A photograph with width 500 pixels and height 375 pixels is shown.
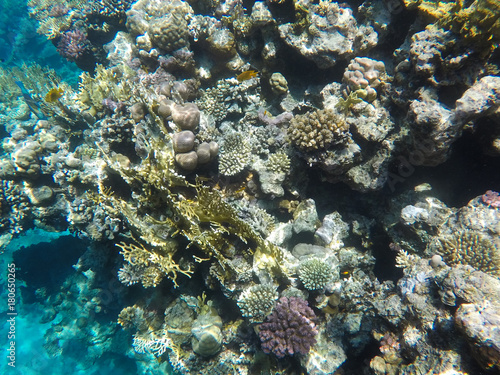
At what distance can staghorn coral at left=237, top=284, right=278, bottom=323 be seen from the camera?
4465 millimetres

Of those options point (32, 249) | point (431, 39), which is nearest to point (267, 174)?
point (431, 39)

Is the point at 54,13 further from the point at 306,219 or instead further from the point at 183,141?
the point at 306,219

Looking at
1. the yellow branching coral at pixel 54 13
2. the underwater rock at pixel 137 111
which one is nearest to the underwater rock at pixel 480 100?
the underwater rock at pixel 137 111

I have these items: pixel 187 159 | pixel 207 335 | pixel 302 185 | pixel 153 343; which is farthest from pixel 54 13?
pixel 207 335

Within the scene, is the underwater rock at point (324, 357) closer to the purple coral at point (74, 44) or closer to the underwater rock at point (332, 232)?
the underwater rock at point (332, 232)

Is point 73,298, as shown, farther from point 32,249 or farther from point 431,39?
point 431,39

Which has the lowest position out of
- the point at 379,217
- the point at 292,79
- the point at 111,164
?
the point at 379,217

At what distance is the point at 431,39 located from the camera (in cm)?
423

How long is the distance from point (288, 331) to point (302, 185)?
9.17 feet

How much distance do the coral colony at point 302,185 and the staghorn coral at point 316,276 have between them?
24 millimetres

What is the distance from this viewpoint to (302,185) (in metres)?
5.57

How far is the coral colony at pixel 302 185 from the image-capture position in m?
3.97

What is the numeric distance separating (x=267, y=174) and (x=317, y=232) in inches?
65.9

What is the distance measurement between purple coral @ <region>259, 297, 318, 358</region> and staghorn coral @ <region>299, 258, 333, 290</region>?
43 centimetres
